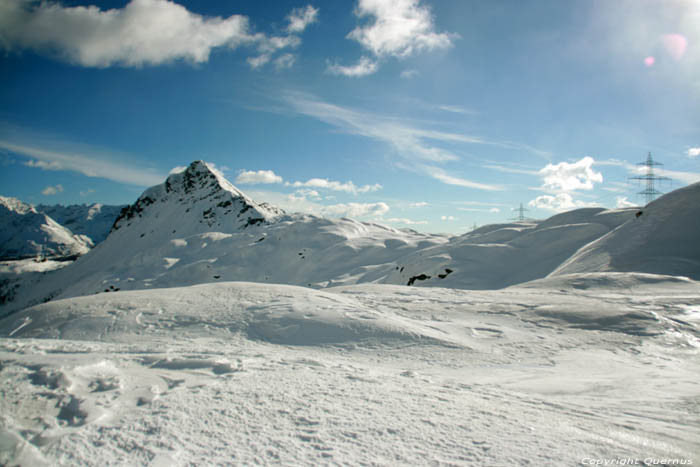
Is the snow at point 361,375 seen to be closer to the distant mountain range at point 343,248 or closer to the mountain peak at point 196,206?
the distant mountain range at point 343,248

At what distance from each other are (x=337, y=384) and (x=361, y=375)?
56 cm

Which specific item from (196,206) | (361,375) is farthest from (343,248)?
(196,206)

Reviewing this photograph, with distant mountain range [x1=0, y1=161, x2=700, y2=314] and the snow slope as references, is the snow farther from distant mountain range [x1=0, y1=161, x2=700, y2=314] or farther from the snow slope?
distant mountain range [x1=0, y1=161, x2=700, y2=314]

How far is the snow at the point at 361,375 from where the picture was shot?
114 inches

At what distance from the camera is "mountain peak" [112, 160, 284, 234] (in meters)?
101

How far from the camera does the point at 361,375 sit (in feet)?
15.6

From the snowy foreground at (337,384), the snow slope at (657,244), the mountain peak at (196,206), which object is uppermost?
the mountain peak at (196,206)

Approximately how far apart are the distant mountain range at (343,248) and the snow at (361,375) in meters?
2.62

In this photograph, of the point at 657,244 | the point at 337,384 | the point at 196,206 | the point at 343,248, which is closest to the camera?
the point at 337,384

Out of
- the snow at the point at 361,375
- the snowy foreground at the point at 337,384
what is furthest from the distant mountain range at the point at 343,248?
the snowy foreground at the point at 337,384

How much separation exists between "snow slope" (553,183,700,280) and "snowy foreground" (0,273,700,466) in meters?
7.53

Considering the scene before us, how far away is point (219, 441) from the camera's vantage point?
2977 mm

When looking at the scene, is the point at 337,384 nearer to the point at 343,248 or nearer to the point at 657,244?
the point at 657,244

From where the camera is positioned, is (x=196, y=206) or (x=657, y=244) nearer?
(x=657, y=244)
